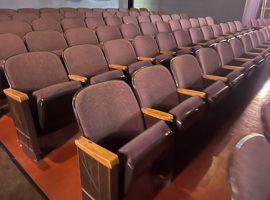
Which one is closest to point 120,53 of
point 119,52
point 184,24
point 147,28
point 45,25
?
point 119,52

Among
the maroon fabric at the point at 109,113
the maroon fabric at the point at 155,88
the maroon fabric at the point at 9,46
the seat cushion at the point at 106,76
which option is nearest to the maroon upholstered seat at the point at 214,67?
the maroon fabric at the point at 155,88

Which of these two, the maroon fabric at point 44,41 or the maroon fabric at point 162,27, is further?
the maroon fabric at point 162,27

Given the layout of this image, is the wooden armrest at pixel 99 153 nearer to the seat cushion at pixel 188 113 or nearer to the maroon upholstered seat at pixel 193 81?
the seat cushion at pixel 188 113

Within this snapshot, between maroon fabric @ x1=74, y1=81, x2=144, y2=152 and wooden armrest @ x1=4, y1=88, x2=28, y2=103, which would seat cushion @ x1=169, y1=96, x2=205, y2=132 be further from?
wooden armrest @ x1=4, y1=88, x2=28, y2=103

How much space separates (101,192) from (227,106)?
0.84 meters

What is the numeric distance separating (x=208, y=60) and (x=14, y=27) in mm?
1291

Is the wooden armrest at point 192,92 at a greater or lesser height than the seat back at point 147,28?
lesser

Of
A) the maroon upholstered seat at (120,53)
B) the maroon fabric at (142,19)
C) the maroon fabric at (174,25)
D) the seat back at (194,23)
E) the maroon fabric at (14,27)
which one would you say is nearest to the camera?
the maroon upholstered seat at (120,53)

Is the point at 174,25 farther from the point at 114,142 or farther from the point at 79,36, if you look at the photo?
the point at 114,142

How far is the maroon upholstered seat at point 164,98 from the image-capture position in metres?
0.58

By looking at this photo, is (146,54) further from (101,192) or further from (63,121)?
(101,192)

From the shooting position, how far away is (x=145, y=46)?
1265 millimetres

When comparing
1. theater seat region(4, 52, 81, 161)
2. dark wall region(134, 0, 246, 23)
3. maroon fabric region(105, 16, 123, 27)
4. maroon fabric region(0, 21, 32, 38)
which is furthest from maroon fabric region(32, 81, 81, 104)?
dark wall region(134, 0, 246, 23)

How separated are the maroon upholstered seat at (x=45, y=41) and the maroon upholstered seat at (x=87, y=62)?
0.63ft
